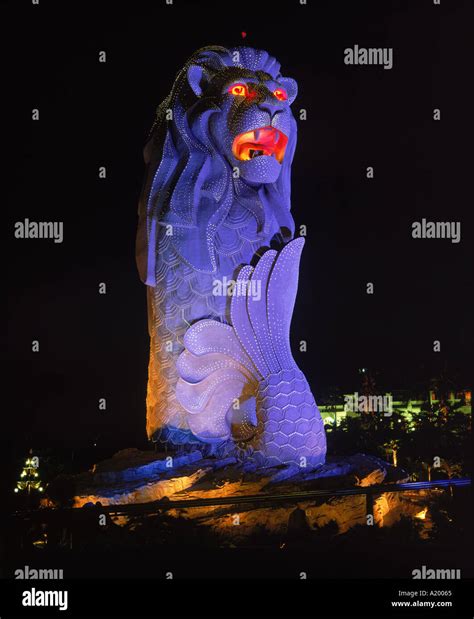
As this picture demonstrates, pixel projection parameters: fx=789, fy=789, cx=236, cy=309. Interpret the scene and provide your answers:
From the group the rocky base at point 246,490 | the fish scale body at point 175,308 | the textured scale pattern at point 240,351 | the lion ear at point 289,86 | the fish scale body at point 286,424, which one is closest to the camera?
the rocky base at point 246,490

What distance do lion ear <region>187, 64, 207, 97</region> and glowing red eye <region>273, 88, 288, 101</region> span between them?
0.94 metres

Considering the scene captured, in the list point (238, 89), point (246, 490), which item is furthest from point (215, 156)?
point (246, 490)

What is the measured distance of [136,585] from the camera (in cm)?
731

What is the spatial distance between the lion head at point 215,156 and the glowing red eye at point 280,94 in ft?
0.04

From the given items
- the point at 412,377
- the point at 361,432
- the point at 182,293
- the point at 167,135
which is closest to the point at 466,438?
the point at 361,432

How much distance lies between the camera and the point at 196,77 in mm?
10242

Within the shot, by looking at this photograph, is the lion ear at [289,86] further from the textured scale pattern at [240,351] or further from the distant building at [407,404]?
the distant building at [407,404]

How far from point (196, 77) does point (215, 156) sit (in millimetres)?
1043

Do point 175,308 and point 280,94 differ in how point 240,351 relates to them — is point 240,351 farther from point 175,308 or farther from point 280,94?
point 280,94

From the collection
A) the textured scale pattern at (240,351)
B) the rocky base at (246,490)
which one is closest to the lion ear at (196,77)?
the textured scale pattern at (240,351)

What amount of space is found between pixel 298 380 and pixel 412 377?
8.55m

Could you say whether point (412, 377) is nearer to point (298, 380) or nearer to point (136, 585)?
point (298, 380)

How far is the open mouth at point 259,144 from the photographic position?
1016 cm

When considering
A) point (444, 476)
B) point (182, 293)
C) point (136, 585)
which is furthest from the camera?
point (444, 476)
